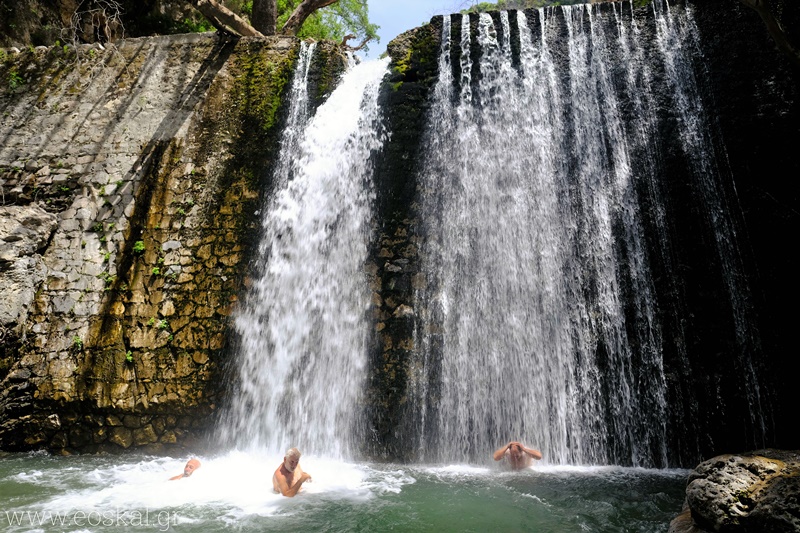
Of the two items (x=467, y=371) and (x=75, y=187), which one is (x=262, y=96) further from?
(x=467, y=371)

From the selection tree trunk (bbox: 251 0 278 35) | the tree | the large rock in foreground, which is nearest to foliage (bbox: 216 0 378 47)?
the tree

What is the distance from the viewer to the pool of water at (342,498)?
12.5 ft

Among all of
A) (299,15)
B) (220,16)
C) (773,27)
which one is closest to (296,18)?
(299,15)

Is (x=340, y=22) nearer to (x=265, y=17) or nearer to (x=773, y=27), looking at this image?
(x=265, y=17)

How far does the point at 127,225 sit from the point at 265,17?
6.26 meters

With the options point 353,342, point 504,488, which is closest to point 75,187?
point 353,342

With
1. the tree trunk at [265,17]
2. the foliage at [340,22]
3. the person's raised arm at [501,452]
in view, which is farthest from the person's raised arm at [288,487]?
the foliage at [340,22]

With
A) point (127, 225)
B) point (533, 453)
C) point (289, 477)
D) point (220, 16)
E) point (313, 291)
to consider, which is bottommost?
point (289, 477)

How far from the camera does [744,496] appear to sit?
9.78 feet

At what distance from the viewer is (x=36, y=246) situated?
7473 mm

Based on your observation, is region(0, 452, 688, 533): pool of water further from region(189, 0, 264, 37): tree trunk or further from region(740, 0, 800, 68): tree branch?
region(189, 0, 264, 37): tree trunk

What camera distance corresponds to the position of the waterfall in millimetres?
6340

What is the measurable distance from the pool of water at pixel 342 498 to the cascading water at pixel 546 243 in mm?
604

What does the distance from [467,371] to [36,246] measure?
6.48m
